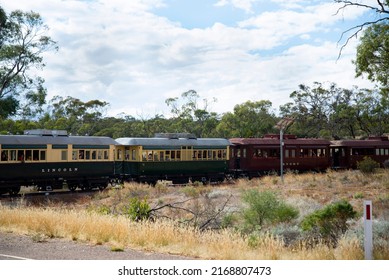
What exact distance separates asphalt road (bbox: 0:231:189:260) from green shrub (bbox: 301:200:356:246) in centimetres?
573

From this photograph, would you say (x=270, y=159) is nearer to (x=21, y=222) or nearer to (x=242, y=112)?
(x=242, y=112)

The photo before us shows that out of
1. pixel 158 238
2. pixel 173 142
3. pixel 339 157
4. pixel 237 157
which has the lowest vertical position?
pixel 158 238

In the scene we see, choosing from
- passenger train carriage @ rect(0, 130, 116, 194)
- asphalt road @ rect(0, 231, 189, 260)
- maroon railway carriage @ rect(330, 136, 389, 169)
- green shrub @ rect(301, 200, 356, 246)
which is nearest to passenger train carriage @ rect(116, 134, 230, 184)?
passenger train carriage @ rect(0, 130, 116, 194)

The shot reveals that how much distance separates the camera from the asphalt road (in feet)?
31.1

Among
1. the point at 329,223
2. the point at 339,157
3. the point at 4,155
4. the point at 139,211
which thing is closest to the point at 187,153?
the point at 4,155

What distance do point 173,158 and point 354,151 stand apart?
18707 millimetres

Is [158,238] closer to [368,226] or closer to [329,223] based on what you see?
[368,226]

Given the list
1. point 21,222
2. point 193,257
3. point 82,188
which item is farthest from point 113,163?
point 193,257

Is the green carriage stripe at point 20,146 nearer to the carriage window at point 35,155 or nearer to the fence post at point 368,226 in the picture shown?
the carriage window at point 35,155

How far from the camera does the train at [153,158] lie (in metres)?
26.9

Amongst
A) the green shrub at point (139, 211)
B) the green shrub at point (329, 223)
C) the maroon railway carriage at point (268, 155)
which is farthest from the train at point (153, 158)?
the green shrub at point (329, 223)

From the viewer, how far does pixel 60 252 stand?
1007 cm

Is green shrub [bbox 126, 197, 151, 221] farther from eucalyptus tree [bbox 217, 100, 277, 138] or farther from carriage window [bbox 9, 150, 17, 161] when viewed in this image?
eucalyptus tree [bbox 217, 100, 277, 138]

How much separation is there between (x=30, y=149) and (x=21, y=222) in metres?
14.3
